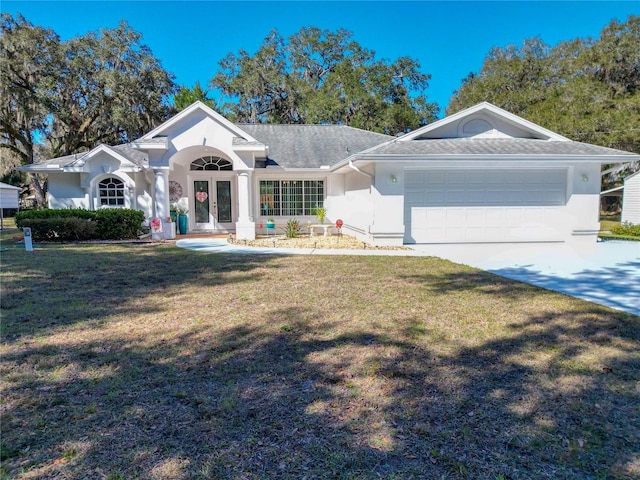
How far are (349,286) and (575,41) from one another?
30855 mm

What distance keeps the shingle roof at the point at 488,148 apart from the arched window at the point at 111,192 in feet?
36.3

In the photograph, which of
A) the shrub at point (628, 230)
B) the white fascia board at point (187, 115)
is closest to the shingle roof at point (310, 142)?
the white fascia board at point (187, 115)

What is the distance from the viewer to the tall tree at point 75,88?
74.1 feet

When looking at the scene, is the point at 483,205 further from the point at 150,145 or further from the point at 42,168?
the point at 42,168

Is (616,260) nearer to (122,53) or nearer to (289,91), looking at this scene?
(289,91)

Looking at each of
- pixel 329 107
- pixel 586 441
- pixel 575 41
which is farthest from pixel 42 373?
pixel 575 41

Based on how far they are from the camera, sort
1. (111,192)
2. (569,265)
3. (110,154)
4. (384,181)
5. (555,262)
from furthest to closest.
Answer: (111,192), (110,154), (384,181), (555,262), (569,265)

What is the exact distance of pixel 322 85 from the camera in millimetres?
31000

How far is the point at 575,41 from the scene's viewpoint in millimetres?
27625

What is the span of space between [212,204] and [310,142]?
5525 millimetres

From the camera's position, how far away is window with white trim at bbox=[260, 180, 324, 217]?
54.4ft

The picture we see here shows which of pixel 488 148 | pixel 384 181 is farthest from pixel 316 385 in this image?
pixel 488 148

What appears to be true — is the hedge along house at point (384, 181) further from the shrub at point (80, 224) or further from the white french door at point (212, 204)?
the shrub at point (80, 224)

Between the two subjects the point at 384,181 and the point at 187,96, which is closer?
the point at 384,181
